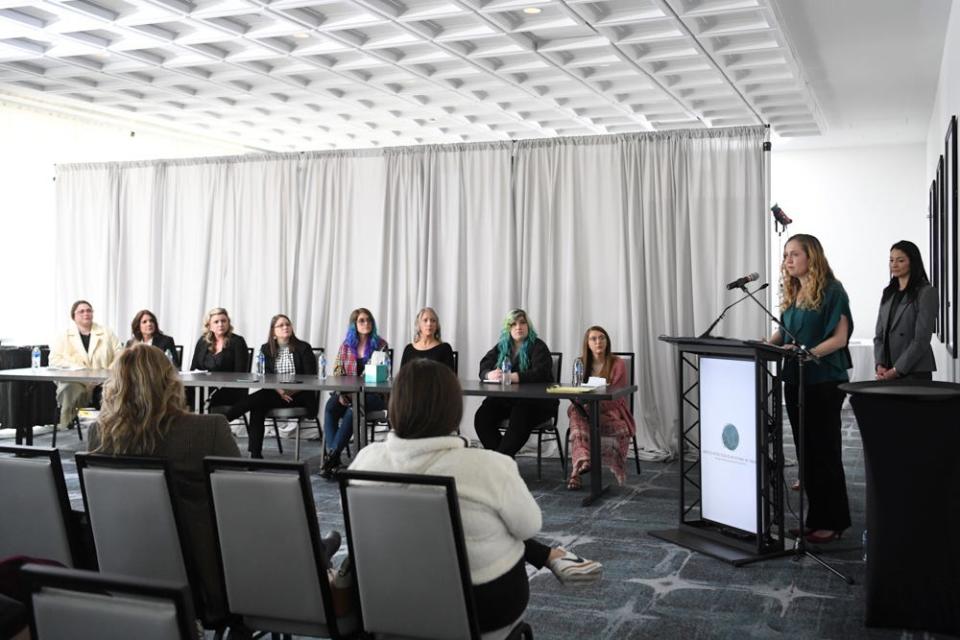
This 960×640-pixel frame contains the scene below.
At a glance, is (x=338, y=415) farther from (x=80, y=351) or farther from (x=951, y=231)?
(x=951, y=231)

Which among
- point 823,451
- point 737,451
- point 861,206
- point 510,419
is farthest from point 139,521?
point 861,206

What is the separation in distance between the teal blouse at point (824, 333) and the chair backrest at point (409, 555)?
270 cm

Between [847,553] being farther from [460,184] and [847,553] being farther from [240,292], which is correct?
[240,292]

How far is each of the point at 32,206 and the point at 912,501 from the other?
30.6 ft

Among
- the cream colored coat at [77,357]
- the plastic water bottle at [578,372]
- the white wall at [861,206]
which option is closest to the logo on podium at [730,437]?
the plastic water bottle at [578,372]

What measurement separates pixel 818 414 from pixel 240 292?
241 inches

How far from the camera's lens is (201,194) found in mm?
9336

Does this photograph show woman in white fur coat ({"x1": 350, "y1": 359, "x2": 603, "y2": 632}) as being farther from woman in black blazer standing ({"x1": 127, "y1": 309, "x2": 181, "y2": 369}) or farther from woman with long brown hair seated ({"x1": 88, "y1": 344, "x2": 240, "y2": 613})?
woman in black blazer standing ({"x1": 127, "y1": 309, "x2": 181, "y2": 369})

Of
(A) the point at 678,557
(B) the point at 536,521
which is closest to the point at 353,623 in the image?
(B) the point at 536,521

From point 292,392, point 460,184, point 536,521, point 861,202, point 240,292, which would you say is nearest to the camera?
point 536,521

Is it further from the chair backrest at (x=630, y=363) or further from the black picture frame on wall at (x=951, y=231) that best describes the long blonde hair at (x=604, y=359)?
the black picture frame on wall at (x=951, y=231)

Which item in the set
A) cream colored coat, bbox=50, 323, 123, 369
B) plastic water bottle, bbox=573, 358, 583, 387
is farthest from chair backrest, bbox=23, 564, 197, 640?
cream colored coat, bbox=50, 323, 123, 369

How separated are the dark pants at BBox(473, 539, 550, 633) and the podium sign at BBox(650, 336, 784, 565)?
6.53 ft

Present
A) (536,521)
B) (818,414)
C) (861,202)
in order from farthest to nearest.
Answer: (861,202)
(818,414)
(536,521)
